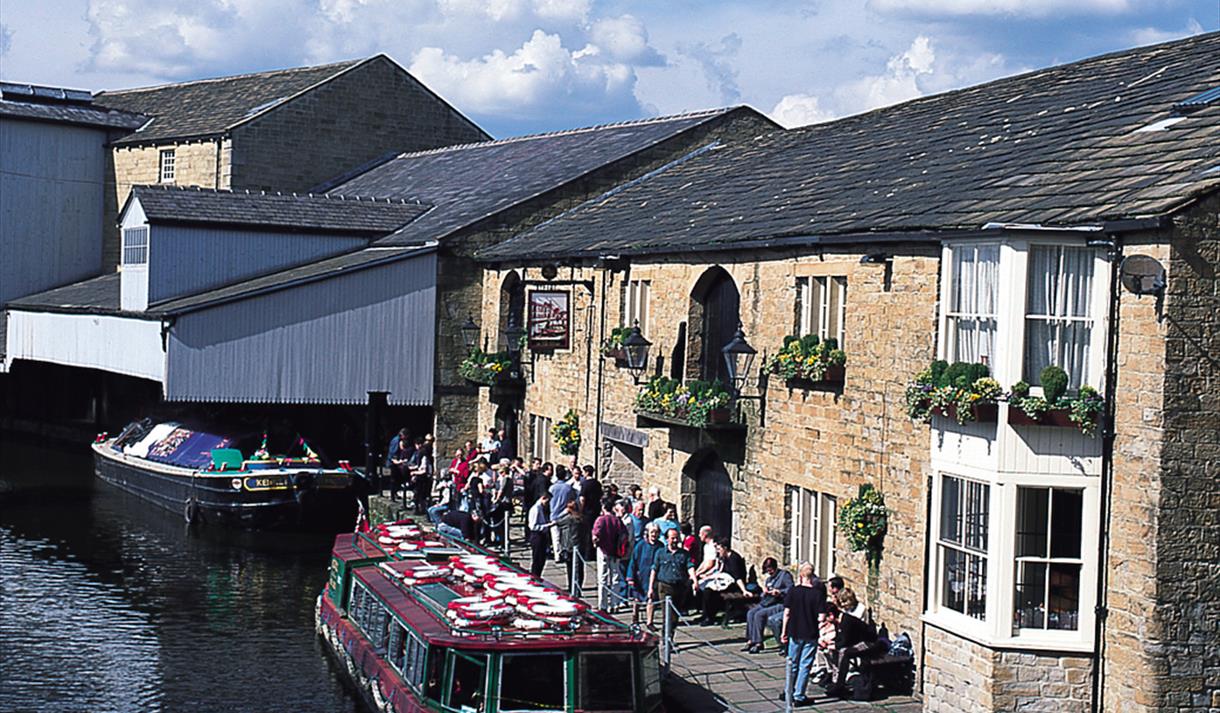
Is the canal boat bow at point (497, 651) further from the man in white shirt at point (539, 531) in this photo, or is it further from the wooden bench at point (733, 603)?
the man in white shirt at point (539, 531)

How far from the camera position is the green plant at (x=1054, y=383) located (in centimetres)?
1464

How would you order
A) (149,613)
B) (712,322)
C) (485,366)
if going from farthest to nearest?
(485,366) < (712,322) < (149,613)

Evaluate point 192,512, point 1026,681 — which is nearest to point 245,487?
point 192,512

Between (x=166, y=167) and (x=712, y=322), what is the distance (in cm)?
2839

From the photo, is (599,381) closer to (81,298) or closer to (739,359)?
(739,359)

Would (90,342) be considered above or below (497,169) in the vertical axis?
below

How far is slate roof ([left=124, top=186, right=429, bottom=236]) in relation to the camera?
33875mm

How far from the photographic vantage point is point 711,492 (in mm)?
23688

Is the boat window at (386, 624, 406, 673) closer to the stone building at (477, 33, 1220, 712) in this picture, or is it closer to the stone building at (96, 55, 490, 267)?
the stone building at (477, 33, 1220, 712)

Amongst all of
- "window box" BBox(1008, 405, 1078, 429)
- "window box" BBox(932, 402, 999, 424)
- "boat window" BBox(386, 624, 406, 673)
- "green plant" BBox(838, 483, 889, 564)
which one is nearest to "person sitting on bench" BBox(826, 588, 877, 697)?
"green plant" BBox(838, 483, 889, 564)

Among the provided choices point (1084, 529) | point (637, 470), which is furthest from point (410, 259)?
point (1084, 529)

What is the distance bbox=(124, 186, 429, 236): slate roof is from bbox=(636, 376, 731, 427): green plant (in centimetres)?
1401

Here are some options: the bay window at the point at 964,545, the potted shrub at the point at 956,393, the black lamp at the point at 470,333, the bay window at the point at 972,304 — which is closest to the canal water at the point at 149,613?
the black lamp at the point at 470,333

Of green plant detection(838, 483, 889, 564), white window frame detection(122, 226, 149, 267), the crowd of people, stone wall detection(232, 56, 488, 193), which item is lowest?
the crowd of people
